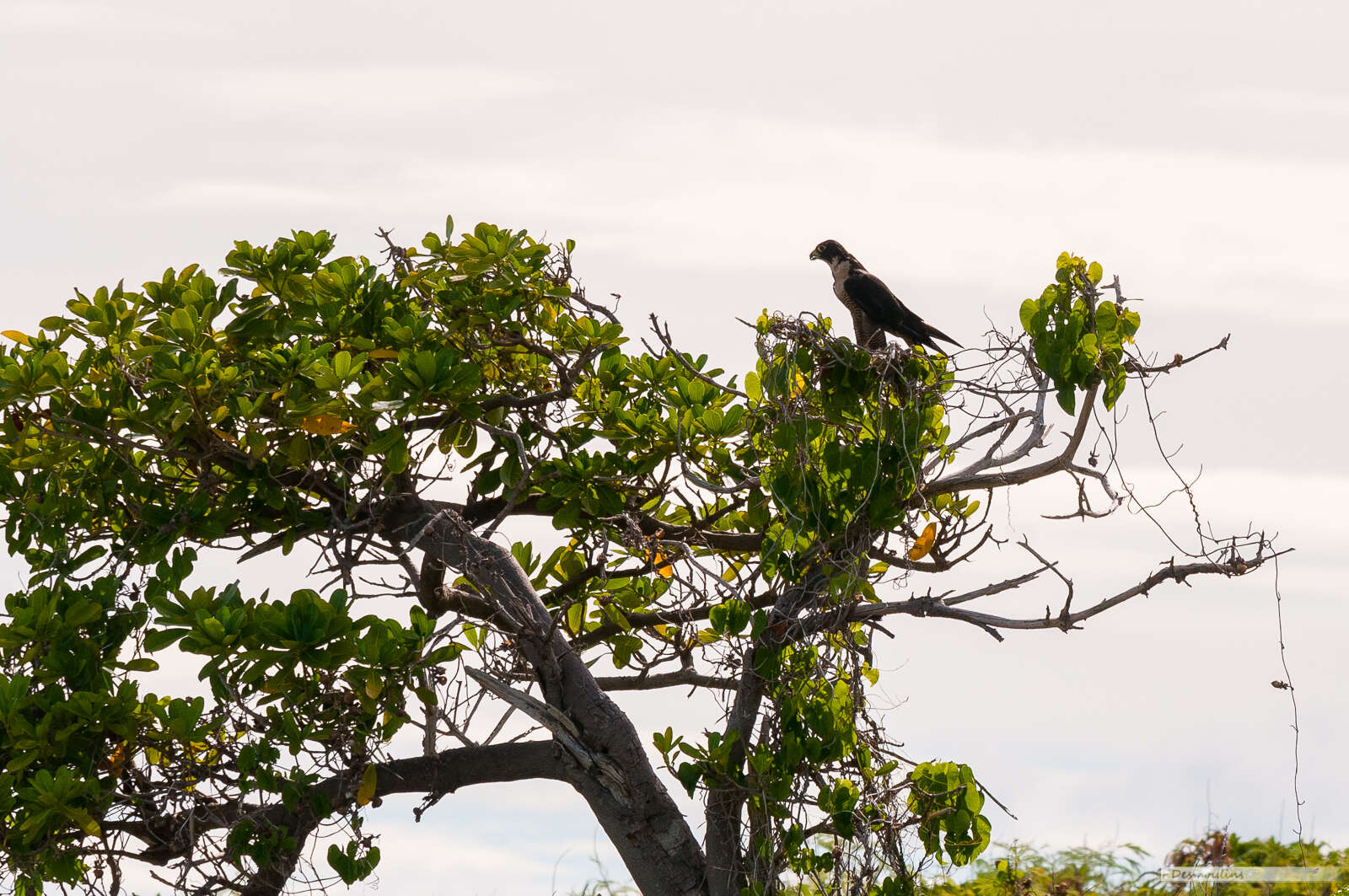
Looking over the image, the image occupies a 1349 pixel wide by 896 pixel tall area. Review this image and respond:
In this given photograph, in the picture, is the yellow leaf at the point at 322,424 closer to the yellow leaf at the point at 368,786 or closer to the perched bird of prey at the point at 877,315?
the yellow leaf at the point at 368,786

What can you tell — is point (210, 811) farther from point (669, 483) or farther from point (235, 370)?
point (669, 483)

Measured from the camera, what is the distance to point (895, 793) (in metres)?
4.55

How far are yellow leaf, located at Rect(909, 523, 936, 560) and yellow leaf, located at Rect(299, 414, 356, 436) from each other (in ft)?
7.45

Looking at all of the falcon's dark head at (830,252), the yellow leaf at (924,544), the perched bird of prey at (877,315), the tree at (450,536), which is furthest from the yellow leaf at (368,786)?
the falcon's dark head at (830,252)

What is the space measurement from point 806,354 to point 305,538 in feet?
7.20

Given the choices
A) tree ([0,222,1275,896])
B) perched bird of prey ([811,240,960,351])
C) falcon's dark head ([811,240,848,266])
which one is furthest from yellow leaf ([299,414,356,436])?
falcon's dark head ([811,240,848,266])

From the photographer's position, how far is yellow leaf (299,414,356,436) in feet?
14.0

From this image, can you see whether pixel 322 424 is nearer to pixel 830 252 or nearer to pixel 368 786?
pixel 368 786

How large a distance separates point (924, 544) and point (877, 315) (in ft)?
3.15

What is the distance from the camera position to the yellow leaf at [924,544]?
493cm

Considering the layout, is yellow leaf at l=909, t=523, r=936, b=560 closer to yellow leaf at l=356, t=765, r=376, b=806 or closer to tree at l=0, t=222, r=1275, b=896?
tree at l=0, t=222, r=1275, b=896

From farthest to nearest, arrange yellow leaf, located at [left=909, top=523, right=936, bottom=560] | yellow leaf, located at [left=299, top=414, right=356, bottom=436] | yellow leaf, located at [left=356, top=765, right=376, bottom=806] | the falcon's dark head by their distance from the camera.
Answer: the falcon's dark head → yellow leaf, located at [left=909, top=523, right=936, bottom=560] → yellow leaf, located at [left=356, top=765, right=376, bottom=806] → yellow leaf, located at [left=299, top=414, right=356, bottom=436]

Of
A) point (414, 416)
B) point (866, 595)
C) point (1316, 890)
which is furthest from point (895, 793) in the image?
point (1316, 890)

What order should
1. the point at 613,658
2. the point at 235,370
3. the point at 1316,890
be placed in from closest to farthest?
the point at 235,370, the point at 613,658, the point at 1316,890
